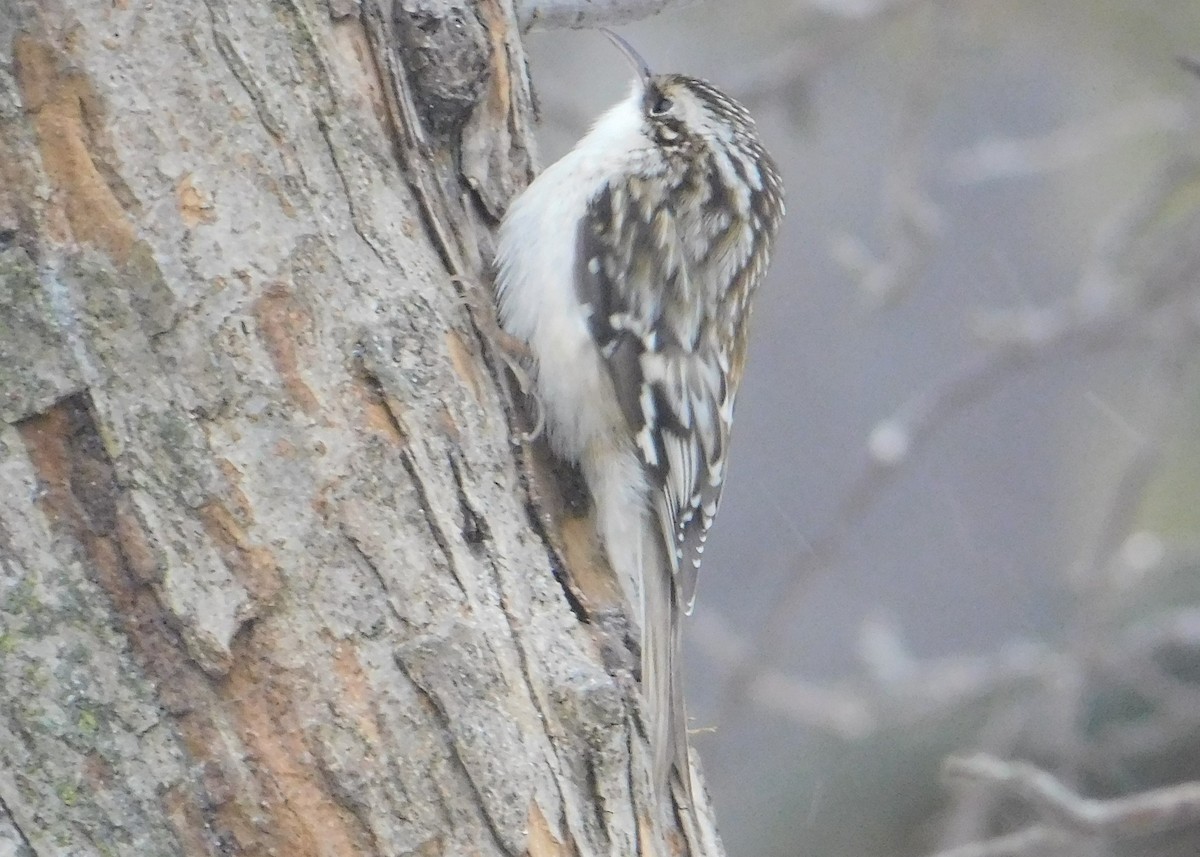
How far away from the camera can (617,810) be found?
1653mm

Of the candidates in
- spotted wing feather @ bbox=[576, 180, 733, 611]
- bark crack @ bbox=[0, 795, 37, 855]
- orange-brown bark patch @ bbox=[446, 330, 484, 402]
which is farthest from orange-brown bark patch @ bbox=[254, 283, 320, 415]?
spotted wing feather @ bbox=[576, 180, 733, 611]

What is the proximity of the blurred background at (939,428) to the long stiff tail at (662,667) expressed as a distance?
7.10ft

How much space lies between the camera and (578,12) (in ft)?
7.58

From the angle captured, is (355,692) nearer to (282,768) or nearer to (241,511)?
(282,768)

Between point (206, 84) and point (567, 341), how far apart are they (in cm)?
88

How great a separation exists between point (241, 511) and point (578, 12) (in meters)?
1.16

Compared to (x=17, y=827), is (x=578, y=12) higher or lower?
higher

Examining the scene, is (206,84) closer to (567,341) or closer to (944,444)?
(567,341)

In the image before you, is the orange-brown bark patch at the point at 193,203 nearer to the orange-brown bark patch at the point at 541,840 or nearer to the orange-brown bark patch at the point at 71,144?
the orange-brown bark patch at the point at 71,144

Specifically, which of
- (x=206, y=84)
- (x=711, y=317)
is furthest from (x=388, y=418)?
(x=711, y=317)

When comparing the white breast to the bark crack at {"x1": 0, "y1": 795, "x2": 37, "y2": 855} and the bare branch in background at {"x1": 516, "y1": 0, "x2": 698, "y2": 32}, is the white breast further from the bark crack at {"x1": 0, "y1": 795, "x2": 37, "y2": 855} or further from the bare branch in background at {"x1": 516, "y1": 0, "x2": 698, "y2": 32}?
the bark crack at {"x1": 0, "y1": 795, "x2": 37, "y2": 855}

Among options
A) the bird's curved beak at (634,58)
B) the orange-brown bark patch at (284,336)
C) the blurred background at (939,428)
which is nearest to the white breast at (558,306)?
the bird's curved beak at (634,58)

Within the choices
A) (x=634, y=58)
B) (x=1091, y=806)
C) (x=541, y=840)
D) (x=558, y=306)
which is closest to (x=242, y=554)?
(x=541, y=840)

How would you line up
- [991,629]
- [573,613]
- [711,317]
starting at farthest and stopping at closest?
[991,629] < [711,317] < [573,613]
